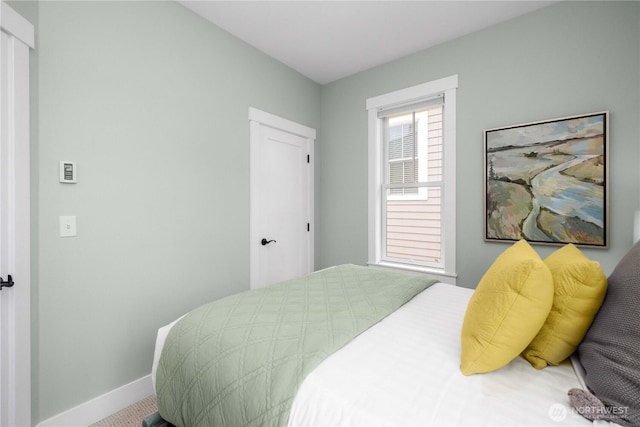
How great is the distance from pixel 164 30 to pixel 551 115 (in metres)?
3.03

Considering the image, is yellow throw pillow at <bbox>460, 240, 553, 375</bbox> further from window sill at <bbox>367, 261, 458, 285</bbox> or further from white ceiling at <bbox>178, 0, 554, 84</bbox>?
white ceiling at <bbox>178, 0, 554, 84</bbox>

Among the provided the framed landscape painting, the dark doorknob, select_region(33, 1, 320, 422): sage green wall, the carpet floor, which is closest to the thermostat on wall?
select_region(33, 1, 320, 422): sage green wall

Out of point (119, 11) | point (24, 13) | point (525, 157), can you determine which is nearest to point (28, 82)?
point (24, 13)

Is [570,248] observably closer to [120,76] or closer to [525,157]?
[525,157]

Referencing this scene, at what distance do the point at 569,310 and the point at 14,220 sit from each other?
2445mm

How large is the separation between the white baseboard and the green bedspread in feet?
3.16

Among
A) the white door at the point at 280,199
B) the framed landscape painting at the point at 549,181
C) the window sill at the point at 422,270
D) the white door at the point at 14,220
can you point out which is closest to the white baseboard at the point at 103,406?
the white door at the point at 14,220

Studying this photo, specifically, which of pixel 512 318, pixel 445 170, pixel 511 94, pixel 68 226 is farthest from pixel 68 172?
pixel 511 94

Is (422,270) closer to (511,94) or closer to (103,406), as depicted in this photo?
(511,94)

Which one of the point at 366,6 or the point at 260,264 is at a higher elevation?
the point at 366,6

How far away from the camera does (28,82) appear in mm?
1513

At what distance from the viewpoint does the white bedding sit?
76 cm

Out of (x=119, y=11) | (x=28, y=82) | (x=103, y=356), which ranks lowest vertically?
(x=103, y=356)

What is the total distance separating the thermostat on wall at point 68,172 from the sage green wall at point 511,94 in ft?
8.03
